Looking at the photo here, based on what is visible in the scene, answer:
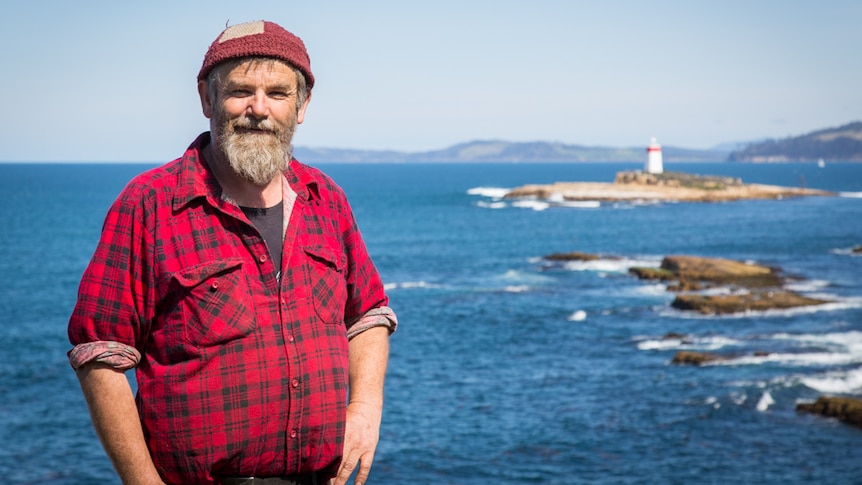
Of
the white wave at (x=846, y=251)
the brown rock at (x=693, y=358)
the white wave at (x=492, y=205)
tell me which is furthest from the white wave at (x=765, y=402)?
the white wave at (x=492, y=205)

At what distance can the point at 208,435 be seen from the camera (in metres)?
2.52

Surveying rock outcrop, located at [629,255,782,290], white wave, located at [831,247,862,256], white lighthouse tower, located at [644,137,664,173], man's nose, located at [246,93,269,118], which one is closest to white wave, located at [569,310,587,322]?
rock outcrop, located at [629,255,782,290]

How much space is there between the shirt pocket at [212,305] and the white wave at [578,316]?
94.4 feet

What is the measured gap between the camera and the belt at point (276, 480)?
8.57ft

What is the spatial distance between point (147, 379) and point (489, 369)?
22893 millimetres

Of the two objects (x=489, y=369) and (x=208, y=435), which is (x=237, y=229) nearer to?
(x=208, y=435)

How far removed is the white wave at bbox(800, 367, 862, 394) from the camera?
2067 cm

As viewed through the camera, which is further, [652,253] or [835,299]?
[652,253]

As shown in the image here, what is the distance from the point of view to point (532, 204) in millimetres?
92062

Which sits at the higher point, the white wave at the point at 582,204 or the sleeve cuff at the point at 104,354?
the sleeve cuff at the point at 104,354

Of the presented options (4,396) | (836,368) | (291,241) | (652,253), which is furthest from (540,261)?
(291,241)

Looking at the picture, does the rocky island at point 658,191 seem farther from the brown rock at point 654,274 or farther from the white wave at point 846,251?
the brown rock at point 654,274

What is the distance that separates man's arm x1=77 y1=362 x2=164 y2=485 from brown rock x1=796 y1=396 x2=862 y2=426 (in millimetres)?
18475

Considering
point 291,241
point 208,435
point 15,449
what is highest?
point 291,241
